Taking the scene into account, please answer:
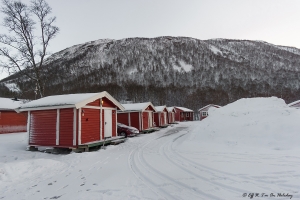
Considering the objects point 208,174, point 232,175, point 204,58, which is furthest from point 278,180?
point 204,58

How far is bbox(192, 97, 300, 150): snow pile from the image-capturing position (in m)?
9.81

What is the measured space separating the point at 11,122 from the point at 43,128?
16260mm

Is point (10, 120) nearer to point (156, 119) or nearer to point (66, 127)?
point (66, 127)

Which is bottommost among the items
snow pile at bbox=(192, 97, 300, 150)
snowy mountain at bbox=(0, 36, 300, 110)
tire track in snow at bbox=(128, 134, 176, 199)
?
tire track in snow at bbox=(128, 134, 176, 199)

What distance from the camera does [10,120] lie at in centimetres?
2483

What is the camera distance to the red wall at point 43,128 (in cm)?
1257

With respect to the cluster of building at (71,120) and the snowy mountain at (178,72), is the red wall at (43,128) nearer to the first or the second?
the cluster of building at (71,120)

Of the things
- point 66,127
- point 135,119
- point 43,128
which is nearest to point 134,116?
point 135,119

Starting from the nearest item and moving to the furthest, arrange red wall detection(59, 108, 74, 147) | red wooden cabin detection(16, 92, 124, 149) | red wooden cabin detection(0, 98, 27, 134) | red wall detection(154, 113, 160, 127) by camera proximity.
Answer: red wooden cabin detection(16, 92, 124, 149)
red wall detection(59, 108, 74, 147)
red wooden cabin detection(0, 98, 27, 134)
red wall detection(154, 113, 160, 127)

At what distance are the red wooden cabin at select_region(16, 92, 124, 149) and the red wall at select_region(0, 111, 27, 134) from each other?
1371 cm

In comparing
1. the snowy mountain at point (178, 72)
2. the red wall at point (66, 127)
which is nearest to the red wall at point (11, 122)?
the red wall at point (66, 127)

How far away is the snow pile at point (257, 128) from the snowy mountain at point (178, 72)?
53.1m

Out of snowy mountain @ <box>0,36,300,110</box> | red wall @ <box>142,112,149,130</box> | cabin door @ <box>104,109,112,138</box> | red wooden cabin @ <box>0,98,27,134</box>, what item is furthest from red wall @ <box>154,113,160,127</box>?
snowy mountain @ <box>0,36,300,110</box>

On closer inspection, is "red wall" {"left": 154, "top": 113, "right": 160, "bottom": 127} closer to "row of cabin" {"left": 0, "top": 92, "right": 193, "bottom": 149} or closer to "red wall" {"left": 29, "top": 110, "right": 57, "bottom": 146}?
"row of cabin" {"left": 0, "top": 92, "right": 193, "bottom": 149}
